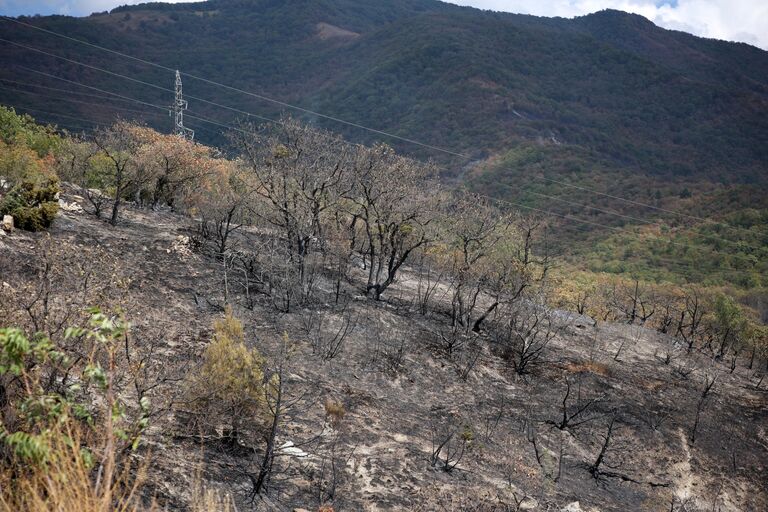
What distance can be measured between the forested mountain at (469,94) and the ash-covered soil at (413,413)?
36.2m

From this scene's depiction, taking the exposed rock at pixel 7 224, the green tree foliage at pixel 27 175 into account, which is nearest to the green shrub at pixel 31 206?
the green tree foliage at pixel 27 175

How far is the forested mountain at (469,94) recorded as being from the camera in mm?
69938

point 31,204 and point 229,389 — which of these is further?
point 31,204

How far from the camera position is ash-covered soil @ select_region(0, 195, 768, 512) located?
8273 mm

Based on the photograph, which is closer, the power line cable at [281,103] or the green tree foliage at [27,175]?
the green tree foliage at [27,175]

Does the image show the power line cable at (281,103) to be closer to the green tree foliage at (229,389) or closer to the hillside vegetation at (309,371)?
the hillside vegetation at (309,371)

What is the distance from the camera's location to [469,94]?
107312mm

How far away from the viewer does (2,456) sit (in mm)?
5043

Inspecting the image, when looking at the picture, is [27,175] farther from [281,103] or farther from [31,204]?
[281,103]

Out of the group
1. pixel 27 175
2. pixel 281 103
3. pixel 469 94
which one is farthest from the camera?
pixel 469 94

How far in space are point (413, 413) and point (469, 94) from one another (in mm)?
102766

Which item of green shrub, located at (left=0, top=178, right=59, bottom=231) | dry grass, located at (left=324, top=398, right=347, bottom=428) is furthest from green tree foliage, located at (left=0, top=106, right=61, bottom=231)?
dry grass, located at (left=324, top=398, right=347, bottom=428)

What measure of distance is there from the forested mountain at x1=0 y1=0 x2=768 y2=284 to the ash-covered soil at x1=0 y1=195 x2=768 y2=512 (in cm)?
3618

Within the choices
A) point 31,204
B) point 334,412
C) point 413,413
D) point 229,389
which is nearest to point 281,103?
point 31,204
